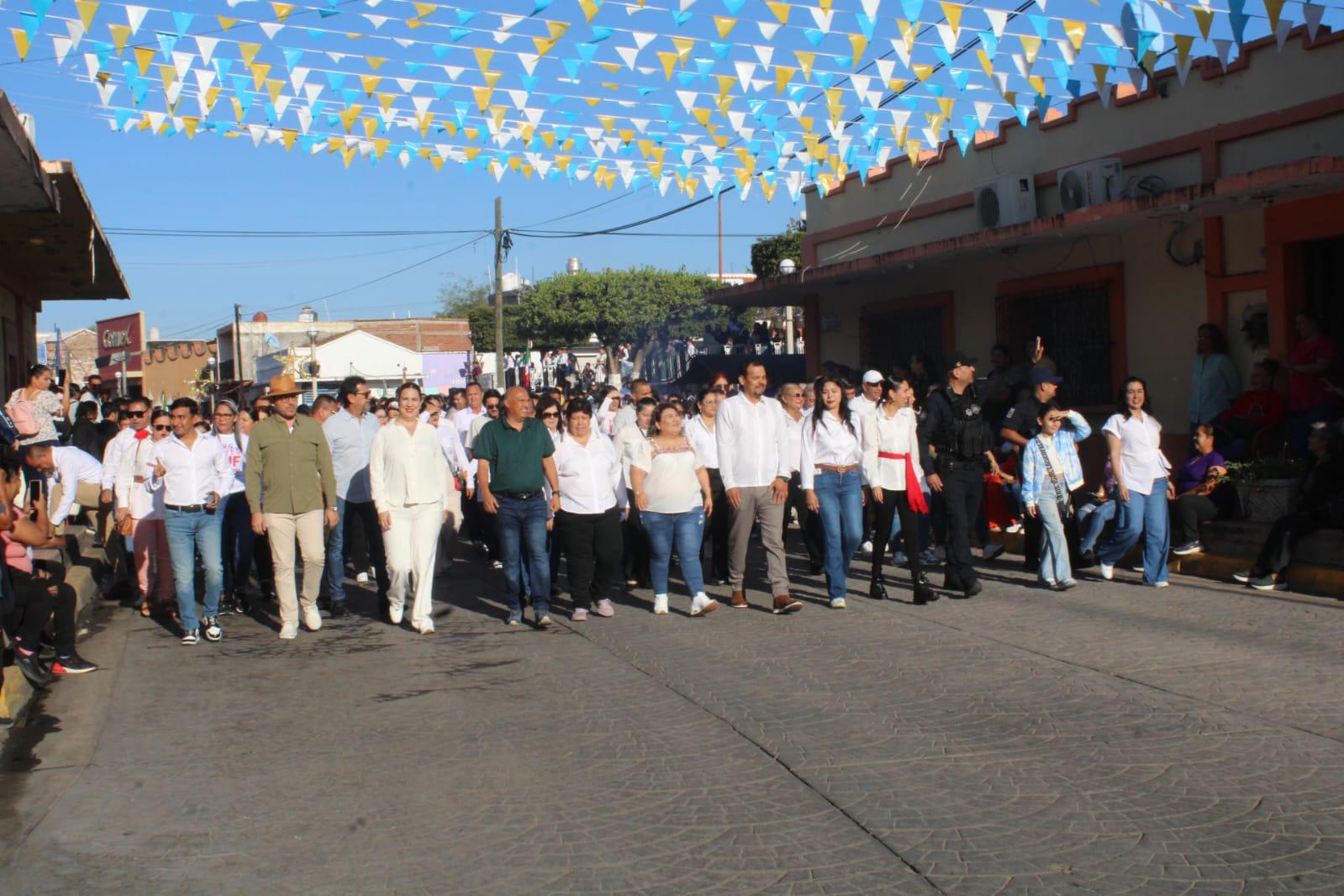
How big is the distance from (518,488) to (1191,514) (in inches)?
258

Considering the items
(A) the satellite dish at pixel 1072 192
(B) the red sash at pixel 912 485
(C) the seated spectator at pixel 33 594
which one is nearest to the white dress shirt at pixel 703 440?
(B) the red sash at pixel 912 485

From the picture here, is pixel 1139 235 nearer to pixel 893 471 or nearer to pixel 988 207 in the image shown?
pixel 988 207

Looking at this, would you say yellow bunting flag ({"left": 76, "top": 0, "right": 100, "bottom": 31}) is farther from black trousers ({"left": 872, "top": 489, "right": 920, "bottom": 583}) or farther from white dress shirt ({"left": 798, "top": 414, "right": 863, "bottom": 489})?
black trousers ({"left": 872, "top": 489, "right": 920, "bottom": 583})

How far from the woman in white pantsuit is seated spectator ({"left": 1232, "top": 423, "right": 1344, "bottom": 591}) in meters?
6.86

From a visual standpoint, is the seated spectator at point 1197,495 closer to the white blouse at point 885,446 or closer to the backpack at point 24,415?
the white blouse at point 885,446

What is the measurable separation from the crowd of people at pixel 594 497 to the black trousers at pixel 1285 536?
15 mm

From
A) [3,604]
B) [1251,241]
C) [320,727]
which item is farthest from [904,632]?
[1251,241]

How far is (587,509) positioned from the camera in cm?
1033

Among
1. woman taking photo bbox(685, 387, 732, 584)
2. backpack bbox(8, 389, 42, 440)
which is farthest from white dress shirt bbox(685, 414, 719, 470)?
backpack bbox(8, 389, 42, 440)

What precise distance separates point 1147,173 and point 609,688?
1110 centimetres

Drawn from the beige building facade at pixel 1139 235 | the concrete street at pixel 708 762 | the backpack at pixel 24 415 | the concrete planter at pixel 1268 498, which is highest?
the beige building facade at pixel 1139 235

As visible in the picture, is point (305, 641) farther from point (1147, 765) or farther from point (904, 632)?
point (1147, 765)

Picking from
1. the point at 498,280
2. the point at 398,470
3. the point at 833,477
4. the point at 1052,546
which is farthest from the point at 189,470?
the point at 498,280

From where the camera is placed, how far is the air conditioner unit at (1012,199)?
17.4m
